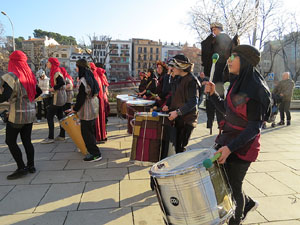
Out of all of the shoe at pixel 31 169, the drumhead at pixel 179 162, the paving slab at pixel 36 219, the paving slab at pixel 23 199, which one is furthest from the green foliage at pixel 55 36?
the drumhead at pixel 179 162

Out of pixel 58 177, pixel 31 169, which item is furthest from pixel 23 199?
pixel 31 169

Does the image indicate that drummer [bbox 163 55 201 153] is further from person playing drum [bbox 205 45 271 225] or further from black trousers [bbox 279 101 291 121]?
black trousers [bbox 279 101 291 121]

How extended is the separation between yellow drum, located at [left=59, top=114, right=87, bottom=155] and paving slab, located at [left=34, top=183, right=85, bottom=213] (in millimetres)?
1289

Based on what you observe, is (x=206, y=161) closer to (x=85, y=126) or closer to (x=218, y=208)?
(x=218, y=208)

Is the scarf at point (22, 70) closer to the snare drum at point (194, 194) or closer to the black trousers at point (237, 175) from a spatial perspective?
the snare drum at point (194, 194)

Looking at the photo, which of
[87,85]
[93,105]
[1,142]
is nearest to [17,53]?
[87,85]

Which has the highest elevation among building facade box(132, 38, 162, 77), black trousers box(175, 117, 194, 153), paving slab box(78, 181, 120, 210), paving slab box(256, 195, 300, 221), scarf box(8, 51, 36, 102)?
building facade box(132, 38, 162, 77)

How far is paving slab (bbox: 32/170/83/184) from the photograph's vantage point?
11.7ft

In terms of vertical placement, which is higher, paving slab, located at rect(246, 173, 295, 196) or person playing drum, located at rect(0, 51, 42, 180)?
person playing drum, located at rect(0, 51, 42, 180)

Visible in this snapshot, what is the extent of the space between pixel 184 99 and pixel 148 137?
82cm

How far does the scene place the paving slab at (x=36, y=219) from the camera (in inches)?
99.5

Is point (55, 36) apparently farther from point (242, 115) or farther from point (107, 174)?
point (242, 115)

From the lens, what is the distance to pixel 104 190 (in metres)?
3.28

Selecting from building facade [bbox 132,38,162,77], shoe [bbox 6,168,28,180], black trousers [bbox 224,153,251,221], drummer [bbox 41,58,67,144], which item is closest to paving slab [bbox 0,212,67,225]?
shoe [bbox 6,168,28,180]
